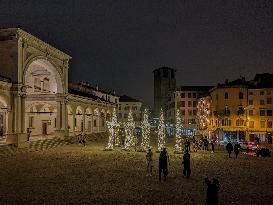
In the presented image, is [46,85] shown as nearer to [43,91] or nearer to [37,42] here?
[43,91]

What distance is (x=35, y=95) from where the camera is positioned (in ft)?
146

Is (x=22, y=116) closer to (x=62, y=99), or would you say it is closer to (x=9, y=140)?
(x=9, y=140)

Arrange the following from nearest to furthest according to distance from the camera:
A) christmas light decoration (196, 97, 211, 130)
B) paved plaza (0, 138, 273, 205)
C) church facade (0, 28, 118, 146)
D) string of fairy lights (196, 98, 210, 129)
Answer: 1. paved plaza (0, 138, 273, 205)
2. church facade (0, 28, 118, 146)
3. christmas light decoration (196, 97, 211, 130)
4. string of fairy lights (196, 98, 210, 129)

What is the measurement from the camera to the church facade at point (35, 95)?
32.1 metres

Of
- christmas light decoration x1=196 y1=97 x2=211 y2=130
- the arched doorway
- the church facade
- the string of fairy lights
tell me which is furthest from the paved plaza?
the string of fairy lights

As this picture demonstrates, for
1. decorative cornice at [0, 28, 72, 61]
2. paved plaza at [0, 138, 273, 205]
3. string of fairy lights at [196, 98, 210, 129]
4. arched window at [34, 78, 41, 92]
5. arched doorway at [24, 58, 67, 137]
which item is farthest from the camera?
string of fairy lights at [196, 98, 210, 129]

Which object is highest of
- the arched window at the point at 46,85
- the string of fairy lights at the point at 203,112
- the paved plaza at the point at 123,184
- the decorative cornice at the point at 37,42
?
the decorative cornice at the point at 37,42

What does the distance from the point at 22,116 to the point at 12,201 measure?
22312mm

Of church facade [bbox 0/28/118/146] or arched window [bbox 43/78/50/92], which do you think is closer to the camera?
church facade [bbox 0/28/118/146]

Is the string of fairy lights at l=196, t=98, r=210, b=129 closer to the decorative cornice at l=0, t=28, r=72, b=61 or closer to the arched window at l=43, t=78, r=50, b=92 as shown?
the decorative cornice at l=0, t=28, r=72, b=61

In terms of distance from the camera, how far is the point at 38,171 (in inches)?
743

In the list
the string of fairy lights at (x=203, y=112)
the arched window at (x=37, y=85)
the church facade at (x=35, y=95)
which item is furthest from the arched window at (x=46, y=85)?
the string of fairy lights at (x=203, y=112)

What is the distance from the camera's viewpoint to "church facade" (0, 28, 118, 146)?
105ft

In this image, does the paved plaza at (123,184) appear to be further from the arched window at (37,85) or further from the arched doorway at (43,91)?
the arched window at (37,85)
